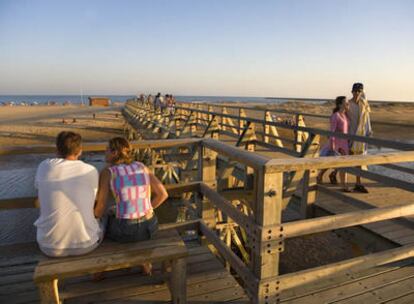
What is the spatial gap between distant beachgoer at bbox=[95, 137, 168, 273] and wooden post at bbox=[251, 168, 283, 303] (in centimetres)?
91

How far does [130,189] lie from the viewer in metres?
2.64

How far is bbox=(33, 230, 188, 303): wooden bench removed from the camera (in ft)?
7.38

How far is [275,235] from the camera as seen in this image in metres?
2.42

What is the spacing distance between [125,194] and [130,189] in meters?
0.06

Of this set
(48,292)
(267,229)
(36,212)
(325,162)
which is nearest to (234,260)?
(267,229)

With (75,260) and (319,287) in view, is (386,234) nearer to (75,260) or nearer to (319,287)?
(319,287)

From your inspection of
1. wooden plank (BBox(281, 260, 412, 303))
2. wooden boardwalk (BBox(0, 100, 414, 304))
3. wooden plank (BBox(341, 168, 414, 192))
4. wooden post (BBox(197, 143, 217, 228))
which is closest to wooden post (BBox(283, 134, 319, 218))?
wooden plank (BBox(341, 168, 414, 192))

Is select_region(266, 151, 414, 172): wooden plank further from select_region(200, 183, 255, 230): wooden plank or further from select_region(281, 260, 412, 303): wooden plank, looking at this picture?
select_region(281, 260, 412, 303): wooden plank

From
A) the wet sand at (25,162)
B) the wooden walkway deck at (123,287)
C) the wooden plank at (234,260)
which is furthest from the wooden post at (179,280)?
the wet sand at (25,162)

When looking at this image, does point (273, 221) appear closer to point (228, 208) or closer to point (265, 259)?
point (265, 259)

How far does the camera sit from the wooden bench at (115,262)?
225 cm

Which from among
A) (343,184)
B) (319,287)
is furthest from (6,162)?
(319,287)

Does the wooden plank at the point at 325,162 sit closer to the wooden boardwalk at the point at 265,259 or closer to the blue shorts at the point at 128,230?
the wooden boardwalk at the point at 265,259

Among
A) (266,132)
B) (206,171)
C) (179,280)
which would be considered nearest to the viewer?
(179,280)
